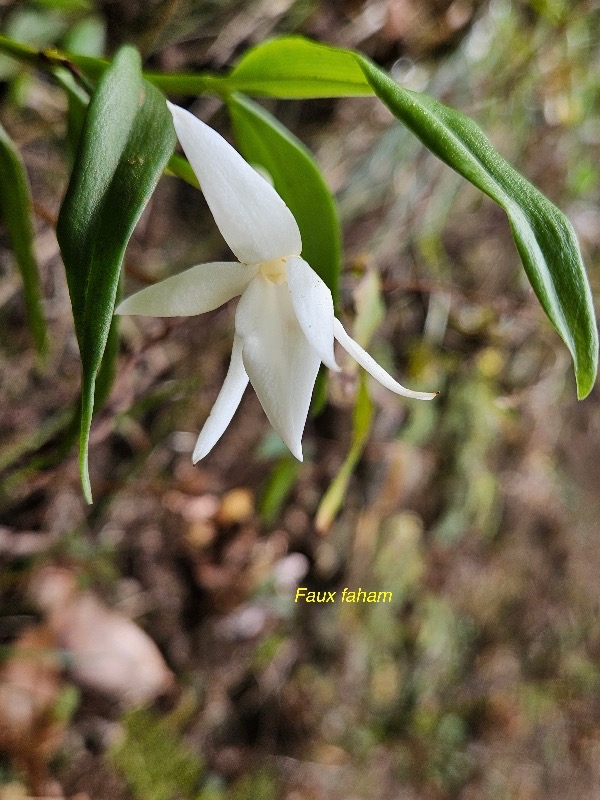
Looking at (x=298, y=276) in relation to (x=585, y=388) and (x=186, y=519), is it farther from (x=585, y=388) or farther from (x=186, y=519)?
(x=186, y=519)

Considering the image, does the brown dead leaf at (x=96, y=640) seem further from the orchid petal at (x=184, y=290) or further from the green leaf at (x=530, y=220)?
the green leaf at (x=530, y=220)

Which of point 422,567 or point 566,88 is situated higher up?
point 566,88

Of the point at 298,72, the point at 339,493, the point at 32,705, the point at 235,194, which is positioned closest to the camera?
the point at 235,194

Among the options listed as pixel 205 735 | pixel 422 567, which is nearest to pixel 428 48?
pixel 422 567

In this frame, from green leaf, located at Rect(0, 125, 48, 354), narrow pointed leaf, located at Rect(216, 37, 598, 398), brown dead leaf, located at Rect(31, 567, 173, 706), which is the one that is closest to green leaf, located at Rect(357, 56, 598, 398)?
narrow pointed leaf, located at Rect(216, 37, 598, 398)

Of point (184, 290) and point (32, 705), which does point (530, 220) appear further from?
point (32, 705)

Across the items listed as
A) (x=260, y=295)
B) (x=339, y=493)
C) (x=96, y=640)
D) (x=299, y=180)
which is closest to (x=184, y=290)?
(x=260, y=295)
